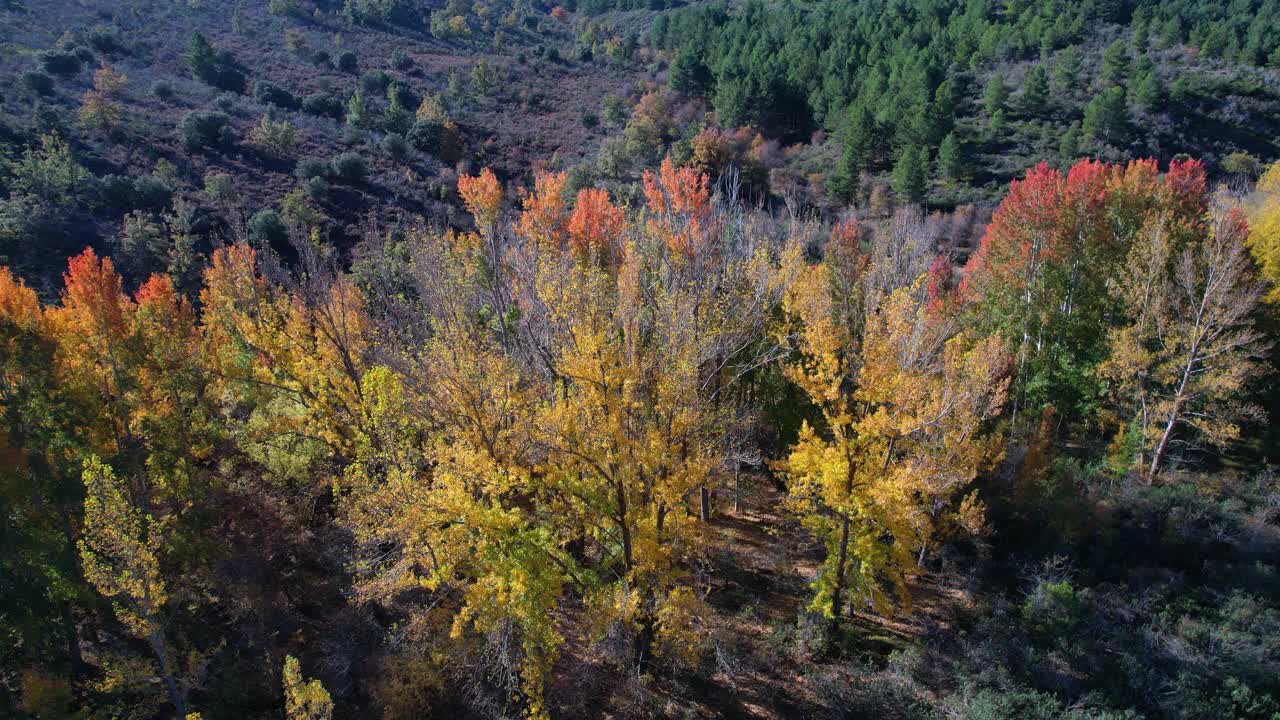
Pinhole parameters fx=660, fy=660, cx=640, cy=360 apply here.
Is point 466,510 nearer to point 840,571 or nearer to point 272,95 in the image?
point 840,571

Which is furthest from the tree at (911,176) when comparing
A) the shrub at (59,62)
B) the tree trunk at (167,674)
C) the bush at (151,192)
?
the shrub at (59,62)

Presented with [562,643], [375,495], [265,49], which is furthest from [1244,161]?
[265,49]

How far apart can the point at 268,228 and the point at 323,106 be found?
27.4 meters

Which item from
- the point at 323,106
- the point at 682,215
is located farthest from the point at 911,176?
the point at 323,106

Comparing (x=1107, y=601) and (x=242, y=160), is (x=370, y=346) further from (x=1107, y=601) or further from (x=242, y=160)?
(x=242, y=160)

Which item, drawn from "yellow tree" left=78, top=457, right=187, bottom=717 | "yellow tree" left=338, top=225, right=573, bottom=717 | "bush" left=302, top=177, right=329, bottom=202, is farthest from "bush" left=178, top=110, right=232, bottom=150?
"yellow tree" left=78, top=457, right=187, bottom=717

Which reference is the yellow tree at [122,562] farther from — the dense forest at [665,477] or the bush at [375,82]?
the bush at [375,82]

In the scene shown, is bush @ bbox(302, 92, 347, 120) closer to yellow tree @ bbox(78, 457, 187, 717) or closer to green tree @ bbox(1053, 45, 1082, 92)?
yellow tree @ bbox(78, 457, 187, 717)

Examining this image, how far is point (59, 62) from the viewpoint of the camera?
5644 centimetres

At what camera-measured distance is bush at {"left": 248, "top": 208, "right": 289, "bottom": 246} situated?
4394 centimetres

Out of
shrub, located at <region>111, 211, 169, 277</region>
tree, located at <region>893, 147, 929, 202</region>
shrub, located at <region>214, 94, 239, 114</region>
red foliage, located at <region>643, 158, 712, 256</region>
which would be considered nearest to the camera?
red foliage, located at <region>643, 158, 712, 256</region>

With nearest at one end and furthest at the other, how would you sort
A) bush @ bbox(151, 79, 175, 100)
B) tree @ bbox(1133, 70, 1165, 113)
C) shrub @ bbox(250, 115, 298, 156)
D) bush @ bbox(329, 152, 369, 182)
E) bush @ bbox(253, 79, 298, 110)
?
tree @ bbox(1133, 70, 1165, 113) → bush @ bbox(329, 152, 369, 182) → shrub @ bbox(250, 115, 298, 156) → bush @ bbox(151, 79, 175, 100) → bush @ bbox(253, 79, 298, 110)

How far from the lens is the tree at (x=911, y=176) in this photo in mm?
50375

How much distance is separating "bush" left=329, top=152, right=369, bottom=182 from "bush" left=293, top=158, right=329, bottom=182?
104 cm
